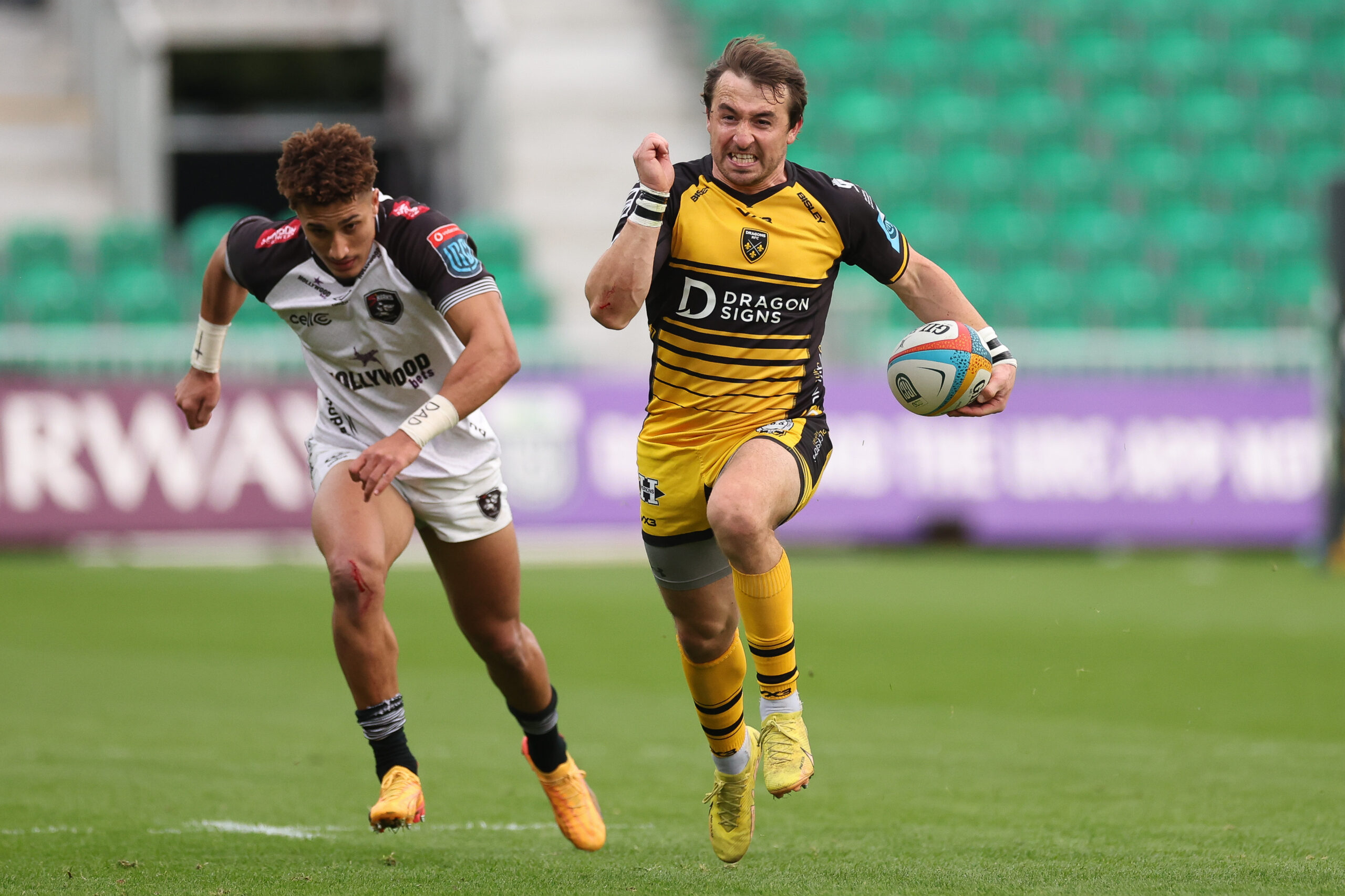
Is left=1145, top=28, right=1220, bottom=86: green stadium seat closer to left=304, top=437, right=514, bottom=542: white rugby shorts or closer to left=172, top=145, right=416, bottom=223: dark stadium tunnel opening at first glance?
left=172, top=145, right=416, bottom=223: dark stadium tunnel opening

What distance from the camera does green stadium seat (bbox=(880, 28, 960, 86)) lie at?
2195 cm

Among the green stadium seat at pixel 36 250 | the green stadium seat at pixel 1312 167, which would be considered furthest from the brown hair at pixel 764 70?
the green stadium seat at pixel 1312 167

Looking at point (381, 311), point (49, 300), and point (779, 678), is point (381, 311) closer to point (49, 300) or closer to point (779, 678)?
point (779, 678)

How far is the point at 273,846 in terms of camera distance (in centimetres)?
563

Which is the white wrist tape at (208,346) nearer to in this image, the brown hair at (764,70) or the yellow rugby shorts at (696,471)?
the yellow rugby shorts at (696,471)

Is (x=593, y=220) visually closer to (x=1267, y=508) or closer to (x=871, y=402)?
(x=871, y=402)

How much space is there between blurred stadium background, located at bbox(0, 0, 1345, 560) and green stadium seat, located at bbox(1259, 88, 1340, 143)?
5cm

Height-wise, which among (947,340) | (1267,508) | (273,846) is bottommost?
(1267,508)

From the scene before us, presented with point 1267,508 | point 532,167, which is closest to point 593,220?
point 532,167

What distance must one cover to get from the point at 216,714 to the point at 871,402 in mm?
9018

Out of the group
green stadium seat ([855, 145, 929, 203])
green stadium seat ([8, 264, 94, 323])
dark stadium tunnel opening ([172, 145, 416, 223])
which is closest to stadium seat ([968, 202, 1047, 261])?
green stadium seat ([855, 145, 929, 203])

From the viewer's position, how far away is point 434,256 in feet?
18.1

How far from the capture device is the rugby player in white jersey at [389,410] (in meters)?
5.32

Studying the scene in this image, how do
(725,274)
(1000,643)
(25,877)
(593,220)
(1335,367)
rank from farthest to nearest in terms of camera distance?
(593,220) → (1335,367) → (1000,643) → (725,274) → (25,877)
